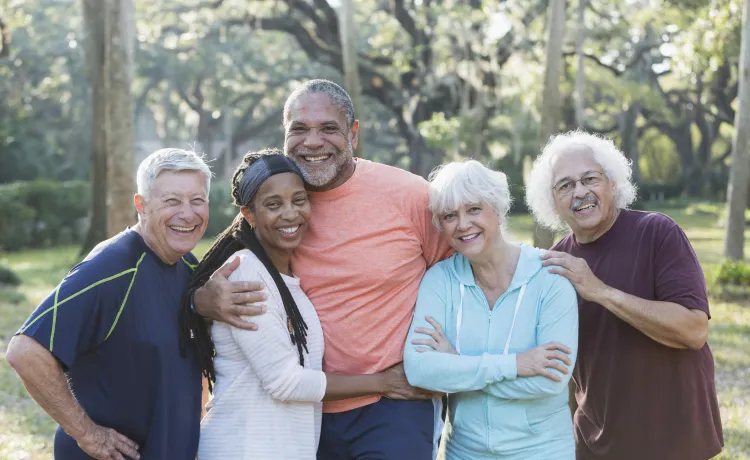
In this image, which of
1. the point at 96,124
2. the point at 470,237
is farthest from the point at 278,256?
the point at 96,124

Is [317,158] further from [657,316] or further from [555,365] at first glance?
[657,316]

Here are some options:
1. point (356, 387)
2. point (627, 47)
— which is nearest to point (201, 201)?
point (356, 387)

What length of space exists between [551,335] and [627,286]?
49cm

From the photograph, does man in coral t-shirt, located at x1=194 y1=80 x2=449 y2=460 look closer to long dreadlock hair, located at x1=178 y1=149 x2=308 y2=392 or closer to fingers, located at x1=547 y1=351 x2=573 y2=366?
long dreadlock hair, located at x1=178 y1=149 x2=308 y2=392

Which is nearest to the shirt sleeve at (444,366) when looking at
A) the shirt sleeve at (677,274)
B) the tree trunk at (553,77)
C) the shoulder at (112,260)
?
the shirt sleeve at (677,274)

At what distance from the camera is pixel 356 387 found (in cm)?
342

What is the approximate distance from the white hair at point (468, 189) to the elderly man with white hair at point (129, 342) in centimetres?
97

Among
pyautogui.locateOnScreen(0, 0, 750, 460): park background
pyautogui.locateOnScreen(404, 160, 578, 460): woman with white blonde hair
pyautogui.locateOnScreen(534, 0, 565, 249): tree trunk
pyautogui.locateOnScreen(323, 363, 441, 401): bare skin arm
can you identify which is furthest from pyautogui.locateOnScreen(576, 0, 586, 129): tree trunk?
pyautogui.locateOnScreen(323, 363, 441, 401): bare skin arm

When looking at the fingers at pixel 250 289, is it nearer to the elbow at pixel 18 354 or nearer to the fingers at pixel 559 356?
the elbow at pixel 18 354

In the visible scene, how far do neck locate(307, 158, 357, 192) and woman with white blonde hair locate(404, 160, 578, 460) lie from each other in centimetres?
45

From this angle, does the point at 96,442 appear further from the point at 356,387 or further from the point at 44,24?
the point at 44,24

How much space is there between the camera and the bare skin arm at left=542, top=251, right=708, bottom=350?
336 centimetres

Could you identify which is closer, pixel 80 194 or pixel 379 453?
pixel 379 453

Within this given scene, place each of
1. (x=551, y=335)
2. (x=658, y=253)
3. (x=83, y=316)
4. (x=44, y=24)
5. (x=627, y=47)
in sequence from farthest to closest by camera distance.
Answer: (x=44, y=24) → (x=627, y=47) → (x=658, y=253) → (x=551, y=335) → (x=83, y=316)
